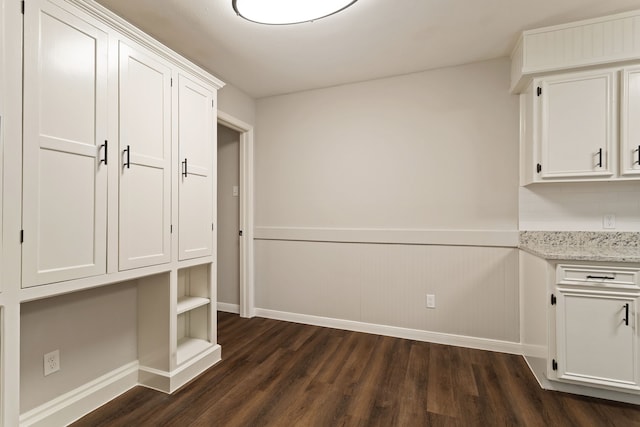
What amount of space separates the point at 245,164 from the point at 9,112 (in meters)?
2.35

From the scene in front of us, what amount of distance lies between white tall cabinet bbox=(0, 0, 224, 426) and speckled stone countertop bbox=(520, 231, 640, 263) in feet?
8.33

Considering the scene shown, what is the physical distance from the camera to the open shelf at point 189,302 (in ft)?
7.43

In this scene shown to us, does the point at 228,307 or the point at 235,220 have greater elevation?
the point at 235,220

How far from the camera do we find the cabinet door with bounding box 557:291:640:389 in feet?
6.21

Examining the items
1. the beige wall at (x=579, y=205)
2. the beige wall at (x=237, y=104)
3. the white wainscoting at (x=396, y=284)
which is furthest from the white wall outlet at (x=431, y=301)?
the beige wall at (x=237, y=104)

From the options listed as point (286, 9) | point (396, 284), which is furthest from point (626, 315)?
point (286, 9)

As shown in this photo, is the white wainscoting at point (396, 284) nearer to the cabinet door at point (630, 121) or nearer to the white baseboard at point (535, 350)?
the white baseboard at point (535, 350)

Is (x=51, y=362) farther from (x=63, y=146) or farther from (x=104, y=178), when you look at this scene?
(x=63, y=146)

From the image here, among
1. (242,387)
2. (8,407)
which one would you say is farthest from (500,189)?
(8,407)

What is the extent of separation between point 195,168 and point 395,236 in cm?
192

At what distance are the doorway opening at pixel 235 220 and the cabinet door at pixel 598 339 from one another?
289 centimetres

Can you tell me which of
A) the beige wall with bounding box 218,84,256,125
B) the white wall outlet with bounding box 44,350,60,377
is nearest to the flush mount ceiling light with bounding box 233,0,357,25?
the beige wall with bounding box 218,84,256,125

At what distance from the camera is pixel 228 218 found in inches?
150

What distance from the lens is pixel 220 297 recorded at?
3.85 metres
